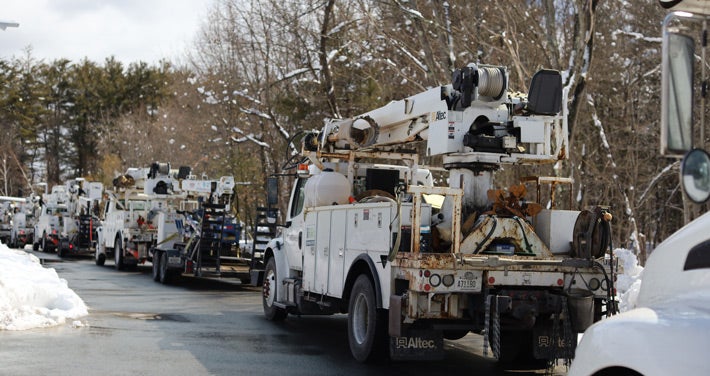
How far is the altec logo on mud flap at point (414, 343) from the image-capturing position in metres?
9.70

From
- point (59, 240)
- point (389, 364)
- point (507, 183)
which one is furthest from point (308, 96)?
point (389, 364)

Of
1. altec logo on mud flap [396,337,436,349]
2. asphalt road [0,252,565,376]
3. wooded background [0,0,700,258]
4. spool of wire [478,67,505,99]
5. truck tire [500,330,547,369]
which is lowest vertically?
asphalt road [0,252,565,376]

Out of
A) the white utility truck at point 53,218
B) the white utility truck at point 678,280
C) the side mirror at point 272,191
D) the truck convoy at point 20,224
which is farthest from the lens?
the truck convoy at point 20,224

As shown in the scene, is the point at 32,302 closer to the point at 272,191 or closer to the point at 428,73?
the point at 272,191

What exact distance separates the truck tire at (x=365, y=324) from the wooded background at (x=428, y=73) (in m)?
9.09

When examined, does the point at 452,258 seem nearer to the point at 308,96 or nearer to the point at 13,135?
the point at 308,96

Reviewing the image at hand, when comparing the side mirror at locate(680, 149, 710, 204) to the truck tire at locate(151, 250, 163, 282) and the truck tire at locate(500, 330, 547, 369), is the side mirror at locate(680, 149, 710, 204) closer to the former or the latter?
the truck tire at locate(500, 330, 547, 369)

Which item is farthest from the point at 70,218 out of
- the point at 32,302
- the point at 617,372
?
the point at 617,372

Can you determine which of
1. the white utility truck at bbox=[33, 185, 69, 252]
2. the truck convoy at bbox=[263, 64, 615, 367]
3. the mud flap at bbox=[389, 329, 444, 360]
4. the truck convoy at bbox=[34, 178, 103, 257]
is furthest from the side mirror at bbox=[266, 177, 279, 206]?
the white utility truck at bbox=[33, 185, 69, 252]

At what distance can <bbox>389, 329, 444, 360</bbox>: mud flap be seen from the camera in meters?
9.69

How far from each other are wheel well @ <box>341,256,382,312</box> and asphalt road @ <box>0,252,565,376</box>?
804 millimetres

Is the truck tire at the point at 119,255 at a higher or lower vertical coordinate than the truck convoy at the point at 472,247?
lower

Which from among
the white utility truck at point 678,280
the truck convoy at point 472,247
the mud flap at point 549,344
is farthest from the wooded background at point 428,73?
the white utility truck at point 678,280

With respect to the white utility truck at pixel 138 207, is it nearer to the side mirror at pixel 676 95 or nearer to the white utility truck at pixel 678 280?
the white utility truck at pixel 678 280
